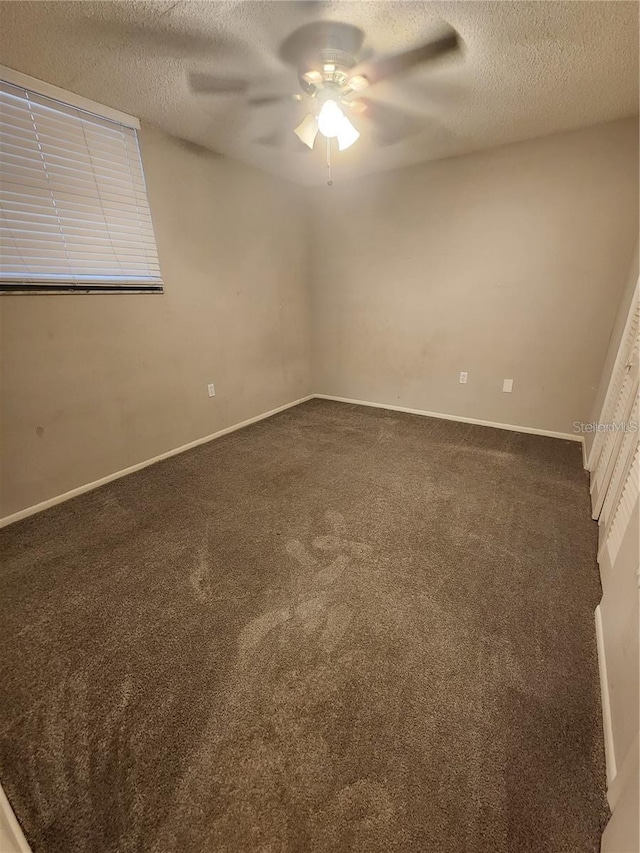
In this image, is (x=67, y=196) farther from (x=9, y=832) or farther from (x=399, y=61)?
(x=9, y=832)

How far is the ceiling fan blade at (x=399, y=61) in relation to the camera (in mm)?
1520

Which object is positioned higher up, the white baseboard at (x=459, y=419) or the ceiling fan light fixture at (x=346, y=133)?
the ceiling fan light fixture at (x=346, y=133)

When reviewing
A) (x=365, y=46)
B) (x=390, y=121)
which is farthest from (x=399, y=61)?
Answer: (x=390, y=121)

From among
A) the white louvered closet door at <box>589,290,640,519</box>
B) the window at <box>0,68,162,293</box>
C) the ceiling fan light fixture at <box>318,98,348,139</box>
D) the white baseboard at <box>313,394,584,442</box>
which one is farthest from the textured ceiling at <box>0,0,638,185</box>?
the white baseboard at <box>313,394,584,442</box>

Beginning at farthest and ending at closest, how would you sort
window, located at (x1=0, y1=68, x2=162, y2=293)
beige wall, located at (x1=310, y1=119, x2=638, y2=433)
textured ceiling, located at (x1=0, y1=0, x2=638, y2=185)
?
beige wall, located at (x1=310, y1=119, x2=638, y2=433) → window, located at (x1=0, y1=68, x2=162, y2=293) → textured ceiling, located at (x1=0, y1=0, x2=638, y2=185)

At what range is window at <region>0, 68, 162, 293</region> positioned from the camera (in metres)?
1.79

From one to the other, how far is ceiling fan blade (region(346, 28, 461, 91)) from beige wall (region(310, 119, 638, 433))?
55.5 inches

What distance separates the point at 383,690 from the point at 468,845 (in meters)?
0.37

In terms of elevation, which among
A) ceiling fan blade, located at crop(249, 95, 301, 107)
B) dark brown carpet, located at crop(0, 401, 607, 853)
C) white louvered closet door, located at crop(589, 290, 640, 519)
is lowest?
dark brown carpet, located at crop(0, 401, 607, 853)

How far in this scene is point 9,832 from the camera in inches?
31.8

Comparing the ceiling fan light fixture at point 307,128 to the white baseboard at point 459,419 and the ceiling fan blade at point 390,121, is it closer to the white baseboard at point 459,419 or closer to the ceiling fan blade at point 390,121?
the ceiling fan blade at point 390,121

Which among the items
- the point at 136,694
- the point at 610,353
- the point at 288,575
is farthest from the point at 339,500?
the point at 610,353

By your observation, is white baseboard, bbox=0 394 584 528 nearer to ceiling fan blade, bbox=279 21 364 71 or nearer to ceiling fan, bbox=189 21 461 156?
ceiling fan, bbox=189 21 461 156

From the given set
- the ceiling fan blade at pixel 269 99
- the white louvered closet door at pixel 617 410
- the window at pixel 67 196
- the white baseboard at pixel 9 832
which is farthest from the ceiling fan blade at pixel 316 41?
the white baseboard at pixel 9 832
